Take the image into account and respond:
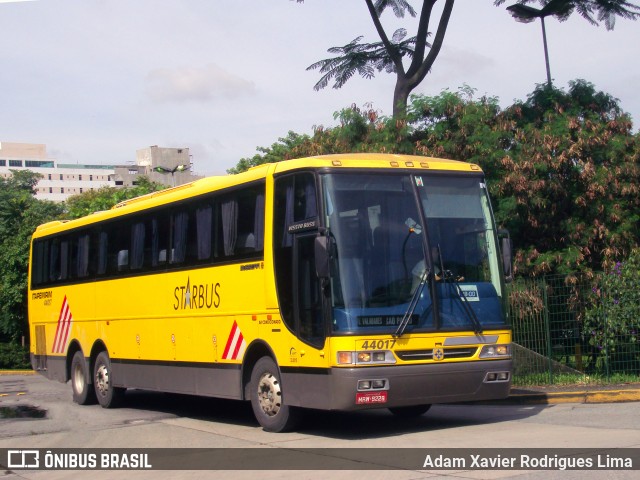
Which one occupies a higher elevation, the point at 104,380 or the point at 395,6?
the point at 395,6

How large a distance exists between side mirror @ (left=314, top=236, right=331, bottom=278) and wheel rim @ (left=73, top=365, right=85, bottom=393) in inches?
358

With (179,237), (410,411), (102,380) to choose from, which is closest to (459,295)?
(410,411)

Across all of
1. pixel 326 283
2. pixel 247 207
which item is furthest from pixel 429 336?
pixel 247 207

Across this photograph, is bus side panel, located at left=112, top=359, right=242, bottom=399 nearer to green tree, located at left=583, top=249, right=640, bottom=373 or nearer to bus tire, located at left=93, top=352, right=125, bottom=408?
bus tire, located at left=93, top=352, right=125, bottom=408

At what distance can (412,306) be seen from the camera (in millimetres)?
11203

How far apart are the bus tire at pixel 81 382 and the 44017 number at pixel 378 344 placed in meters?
8.79

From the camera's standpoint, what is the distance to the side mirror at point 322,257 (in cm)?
1074

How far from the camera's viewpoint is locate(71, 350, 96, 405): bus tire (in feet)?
59.1

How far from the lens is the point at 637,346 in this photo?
16.8 metres

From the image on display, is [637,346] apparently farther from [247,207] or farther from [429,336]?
[247,207]

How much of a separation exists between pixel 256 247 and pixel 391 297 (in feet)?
7.50

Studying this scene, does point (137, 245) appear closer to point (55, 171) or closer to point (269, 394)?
point (269, 394)

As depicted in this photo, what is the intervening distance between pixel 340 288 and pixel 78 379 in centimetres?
940

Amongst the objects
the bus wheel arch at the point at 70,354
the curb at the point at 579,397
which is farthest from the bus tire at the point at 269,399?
the bus wheel arch at the point at 70,354
